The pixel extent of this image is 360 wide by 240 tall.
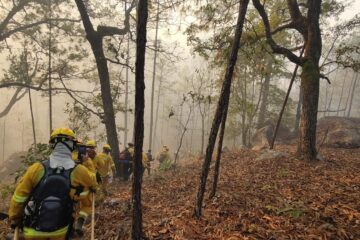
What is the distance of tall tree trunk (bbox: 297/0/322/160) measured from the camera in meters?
10.4

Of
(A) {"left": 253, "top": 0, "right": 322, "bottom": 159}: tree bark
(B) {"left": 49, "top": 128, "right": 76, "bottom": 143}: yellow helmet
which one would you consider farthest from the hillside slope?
(B) {"left": 49, "top": 128, "right": 76, "bottom": 143}: yellow helmet

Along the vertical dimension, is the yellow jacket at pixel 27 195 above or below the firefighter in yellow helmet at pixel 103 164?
above

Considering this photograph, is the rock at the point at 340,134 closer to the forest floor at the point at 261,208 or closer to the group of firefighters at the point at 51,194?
the forest floor at the point at 261,208

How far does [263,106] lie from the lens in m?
25.5

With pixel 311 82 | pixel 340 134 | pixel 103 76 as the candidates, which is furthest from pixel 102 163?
pixel 340 134

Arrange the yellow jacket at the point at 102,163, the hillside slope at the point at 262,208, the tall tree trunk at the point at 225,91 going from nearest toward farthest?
the hillside slope at the point at 262,208
the tall tree trunk at the point at 225,91
the yellow jacket at the point at 102,163

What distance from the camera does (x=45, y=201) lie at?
3746 mm

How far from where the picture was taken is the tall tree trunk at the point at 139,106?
4508mm

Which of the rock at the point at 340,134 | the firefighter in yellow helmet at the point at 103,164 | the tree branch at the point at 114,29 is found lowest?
the firefighter in yellow helmet at the point at 103,164

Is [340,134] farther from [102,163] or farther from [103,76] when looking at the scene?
[102,163]

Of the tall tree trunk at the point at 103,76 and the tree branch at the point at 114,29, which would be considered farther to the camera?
the tree branch at the point at 114,29

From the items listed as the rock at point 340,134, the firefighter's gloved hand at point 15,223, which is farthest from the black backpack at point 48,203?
the rock at point 340,134

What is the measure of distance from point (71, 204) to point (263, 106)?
76.4 feet

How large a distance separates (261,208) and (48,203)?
454cm
